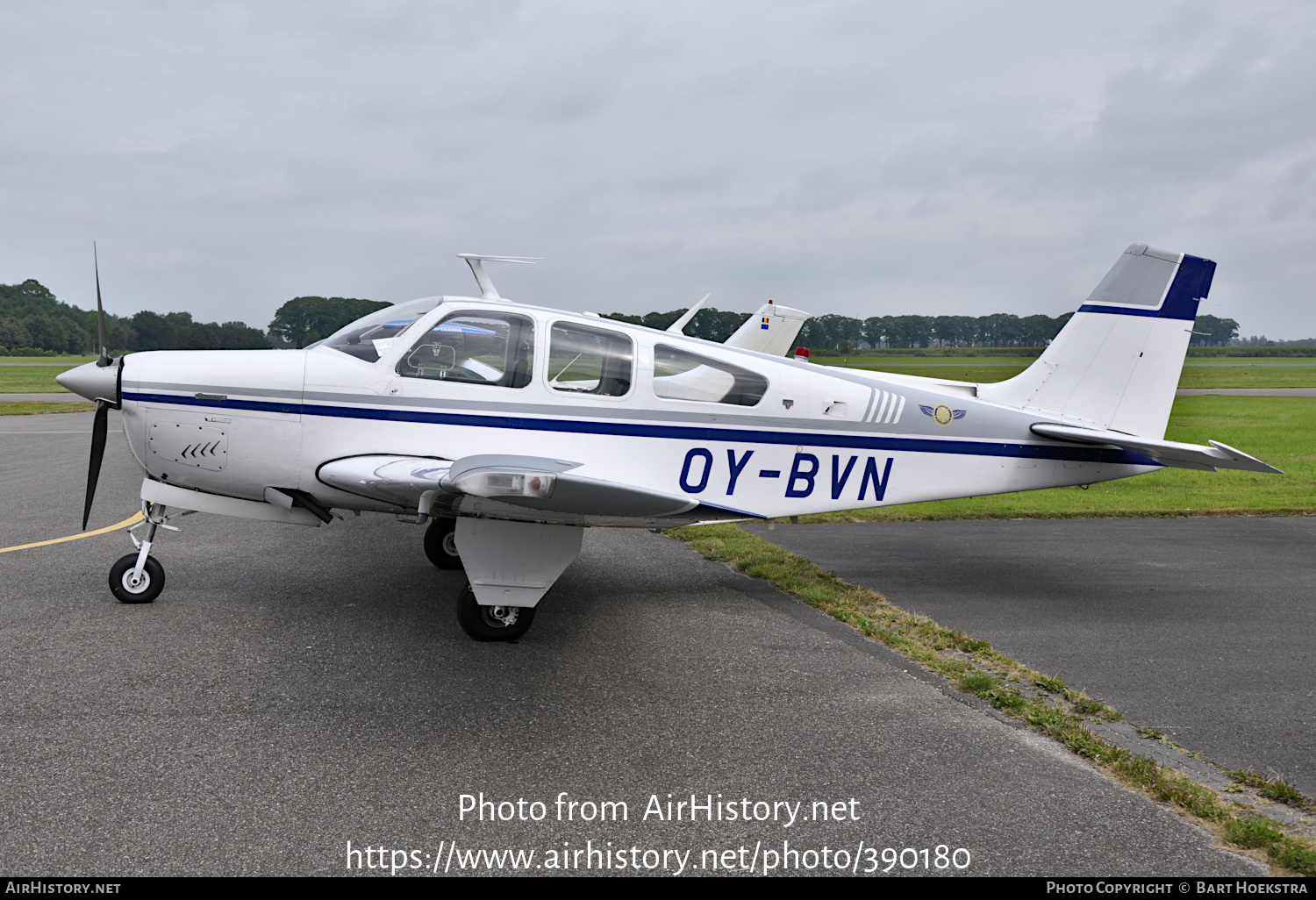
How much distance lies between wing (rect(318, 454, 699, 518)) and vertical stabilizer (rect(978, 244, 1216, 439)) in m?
3.93

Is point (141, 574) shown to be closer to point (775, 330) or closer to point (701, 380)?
point (701, 380)

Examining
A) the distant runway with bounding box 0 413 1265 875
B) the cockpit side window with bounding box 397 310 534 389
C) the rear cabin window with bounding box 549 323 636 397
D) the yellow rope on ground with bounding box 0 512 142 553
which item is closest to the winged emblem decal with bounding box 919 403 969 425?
the distant runway with bounding box 0 413 1265 875

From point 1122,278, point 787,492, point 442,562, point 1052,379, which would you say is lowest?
point 442,562

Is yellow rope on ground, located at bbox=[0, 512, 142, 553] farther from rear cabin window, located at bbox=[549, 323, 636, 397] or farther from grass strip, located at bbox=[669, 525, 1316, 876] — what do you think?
grass strip, located at bbox=[669, 525, 1316, 876]

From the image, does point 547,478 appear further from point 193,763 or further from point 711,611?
point 711,611

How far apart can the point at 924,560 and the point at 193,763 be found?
640 cm

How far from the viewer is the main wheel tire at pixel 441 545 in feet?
24.5

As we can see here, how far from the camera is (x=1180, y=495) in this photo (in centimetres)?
1201

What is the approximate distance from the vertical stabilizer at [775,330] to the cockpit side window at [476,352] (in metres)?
14.2

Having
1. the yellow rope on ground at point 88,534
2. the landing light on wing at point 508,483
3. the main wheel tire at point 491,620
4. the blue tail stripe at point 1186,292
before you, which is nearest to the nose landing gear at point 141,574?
the main wheel tire at point 491,620

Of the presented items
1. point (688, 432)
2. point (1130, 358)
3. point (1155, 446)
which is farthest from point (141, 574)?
point (1130, 358)

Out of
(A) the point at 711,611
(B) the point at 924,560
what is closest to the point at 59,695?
(A) the point at 711,611

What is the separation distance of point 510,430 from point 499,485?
5.39ft

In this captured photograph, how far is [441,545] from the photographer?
24.7ft
